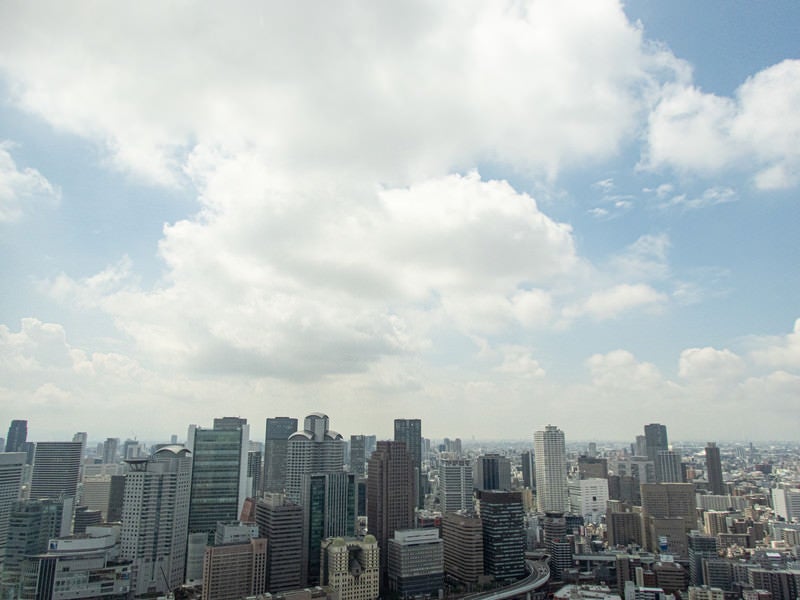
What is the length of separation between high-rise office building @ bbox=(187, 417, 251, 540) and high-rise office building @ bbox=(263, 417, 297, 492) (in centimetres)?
748

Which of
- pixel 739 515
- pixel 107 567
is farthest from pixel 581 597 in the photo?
pixel 739 515

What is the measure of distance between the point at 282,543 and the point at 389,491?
453cm

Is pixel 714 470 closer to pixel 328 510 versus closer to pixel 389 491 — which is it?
pixel 389 491

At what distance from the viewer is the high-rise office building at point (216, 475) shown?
17062 mm

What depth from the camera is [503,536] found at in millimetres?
17141

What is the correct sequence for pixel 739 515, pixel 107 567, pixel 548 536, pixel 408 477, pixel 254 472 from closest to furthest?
pixel 107 567 → pixel 408 477 → pixel 548 536 → pixel 739 515 → pixel 254 472

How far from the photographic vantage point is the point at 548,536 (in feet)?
68.1

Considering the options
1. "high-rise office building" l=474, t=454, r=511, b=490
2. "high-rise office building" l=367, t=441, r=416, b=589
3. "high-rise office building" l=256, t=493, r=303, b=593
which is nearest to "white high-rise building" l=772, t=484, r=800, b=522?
"high-rise office building" l=474, t=454, r=511, b=490

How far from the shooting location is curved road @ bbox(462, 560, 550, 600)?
14.8 metres

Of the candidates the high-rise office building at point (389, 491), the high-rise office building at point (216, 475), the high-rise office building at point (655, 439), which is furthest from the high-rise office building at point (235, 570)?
the high-rise office building at point (655, 439)

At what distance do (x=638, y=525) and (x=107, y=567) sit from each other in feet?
63.2

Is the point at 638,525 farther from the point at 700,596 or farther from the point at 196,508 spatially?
the point at 196,508

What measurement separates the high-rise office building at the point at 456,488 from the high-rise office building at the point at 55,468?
15946mm

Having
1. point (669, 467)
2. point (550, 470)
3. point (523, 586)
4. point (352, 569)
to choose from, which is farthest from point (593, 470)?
point (352, 569)
